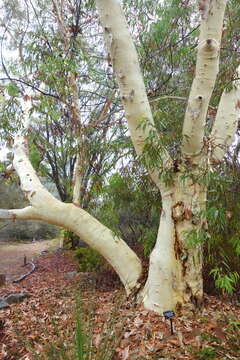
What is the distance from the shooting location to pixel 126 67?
89.2 inches

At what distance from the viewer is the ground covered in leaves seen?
1762mm

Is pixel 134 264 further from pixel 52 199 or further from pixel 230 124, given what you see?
pixel 230 124

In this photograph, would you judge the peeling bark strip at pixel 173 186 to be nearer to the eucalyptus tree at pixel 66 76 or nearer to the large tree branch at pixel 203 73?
the large tree branch at pixel 203 73

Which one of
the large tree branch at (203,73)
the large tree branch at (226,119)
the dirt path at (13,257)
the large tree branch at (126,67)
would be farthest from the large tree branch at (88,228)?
the dirt path at (13,257)

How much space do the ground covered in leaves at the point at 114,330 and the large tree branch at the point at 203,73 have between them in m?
1.42

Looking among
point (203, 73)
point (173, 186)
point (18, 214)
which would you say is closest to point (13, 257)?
point (18, 214)

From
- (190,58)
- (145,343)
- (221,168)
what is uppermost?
(190,58)

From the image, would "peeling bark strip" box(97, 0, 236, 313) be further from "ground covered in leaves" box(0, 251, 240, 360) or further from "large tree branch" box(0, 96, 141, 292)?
"large tree branch" box(0, 96, 141, 292)

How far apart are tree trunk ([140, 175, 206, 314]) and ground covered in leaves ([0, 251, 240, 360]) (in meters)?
0.14

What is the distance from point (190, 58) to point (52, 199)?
2.96 meters

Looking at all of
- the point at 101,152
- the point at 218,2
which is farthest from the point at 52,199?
the point at 218,2

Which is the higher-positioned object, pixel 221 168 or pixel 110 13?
pixel 110 13

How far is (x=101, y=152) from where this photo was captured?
A: 12.5 ft

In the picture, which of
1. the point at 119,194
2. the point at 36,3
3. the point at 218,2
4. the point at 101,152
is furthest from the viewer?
the point at 36,3
